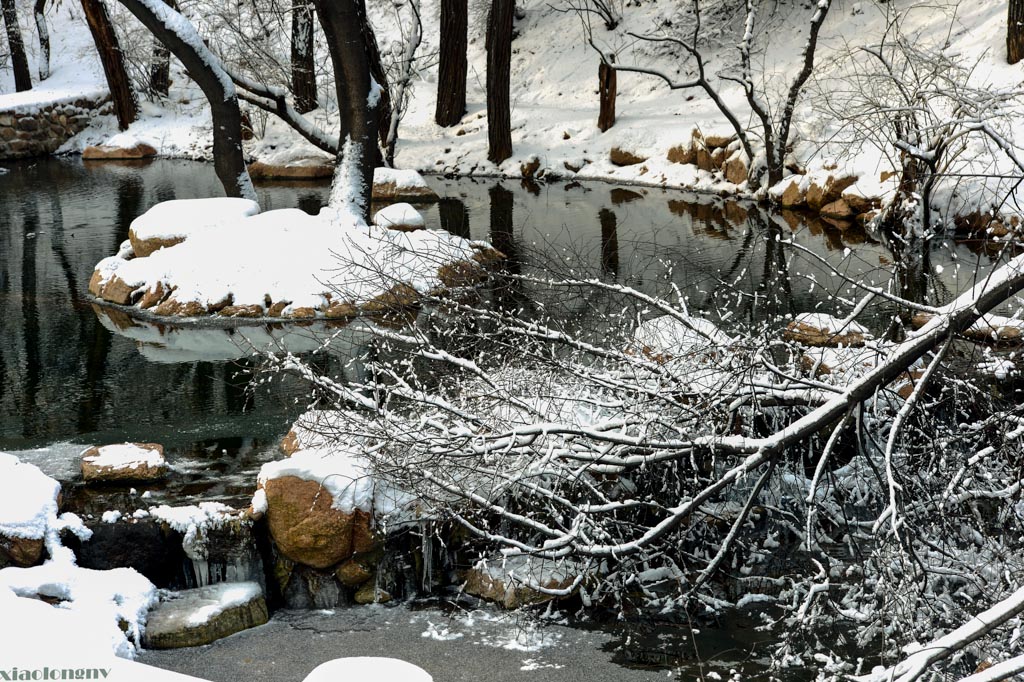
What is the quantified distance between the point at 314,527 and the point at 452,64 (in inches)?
735

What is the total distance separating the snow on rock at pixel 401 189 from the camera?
59.5 feet

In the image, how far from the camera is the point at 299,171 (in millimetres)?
21672

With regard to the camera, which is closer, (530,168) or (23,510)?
(23,510)

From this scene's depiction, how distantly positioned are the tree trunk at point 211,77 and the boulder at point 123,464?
7089 millimetres

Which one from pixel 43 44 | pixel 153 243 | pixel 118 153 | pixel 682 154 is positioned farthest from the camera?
pixel 43 44

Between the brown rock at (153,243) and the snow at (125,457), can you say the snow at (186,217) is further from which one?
the snow at (125,457)

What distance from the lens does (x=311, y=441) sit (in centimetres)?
674

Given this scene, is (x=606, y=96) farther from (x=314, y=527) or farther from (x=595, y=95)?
(x=314, y=527)

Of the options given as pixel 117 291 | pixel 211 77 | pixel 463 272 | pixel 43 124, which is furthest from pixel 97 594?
pixel 43 124

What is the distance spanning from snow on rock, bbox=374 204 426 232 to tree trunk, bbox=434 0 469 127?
9751 mm

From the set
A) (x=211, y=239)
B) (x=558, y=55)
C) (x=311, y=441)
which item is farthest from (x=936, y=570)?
(x=558, y=55)

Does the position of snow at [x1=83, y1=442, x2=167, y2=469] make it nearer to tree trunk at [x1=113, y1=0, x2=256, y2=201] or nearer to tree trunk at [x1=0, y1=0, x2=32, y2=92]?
tree trunk at [x1=113, y1=0, x2=256, y2=201]

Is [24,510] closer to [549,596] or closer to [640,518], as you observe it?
[549,596]

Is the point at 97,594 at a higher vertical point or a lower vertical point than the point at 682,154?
lower
